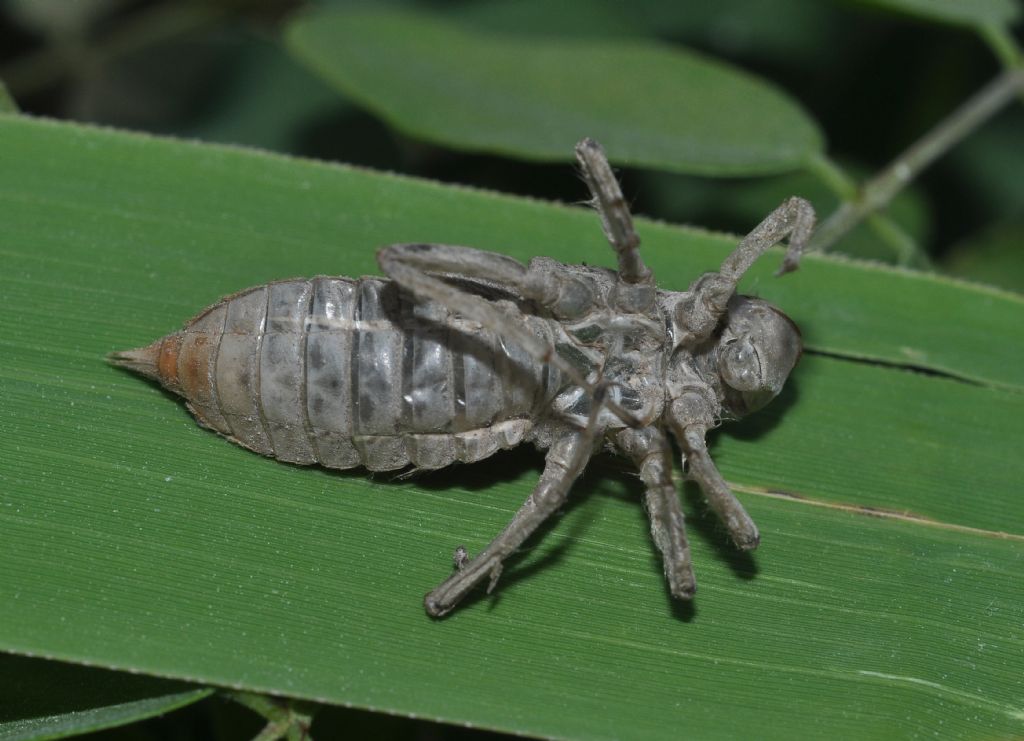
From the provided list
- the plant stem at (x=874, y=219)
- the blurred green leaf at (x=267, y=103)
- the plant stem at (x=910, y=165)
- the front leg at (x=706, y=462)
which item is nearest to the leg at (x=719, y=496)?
the front leg at (x=706, y=462)

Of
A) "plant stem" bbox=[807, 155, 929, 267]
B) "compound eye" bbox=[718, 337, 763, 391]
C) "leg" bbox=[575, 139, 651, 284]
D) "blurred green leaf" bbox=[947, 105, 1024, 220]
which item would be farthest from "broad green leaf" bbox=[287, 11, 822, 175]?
"blurred green leaf" bbox=[947, 105, 1024, 220]

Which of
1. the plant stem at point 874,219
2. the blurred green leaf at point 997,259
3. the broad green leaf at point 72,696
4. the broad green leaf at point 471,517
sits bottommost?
the broad green leaf at point 72,696

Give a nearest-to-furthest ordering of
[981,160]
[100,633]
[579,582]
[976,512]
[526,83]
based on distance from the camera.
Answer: [100,633], [579,582], [976,512], [526,83], [981,160]

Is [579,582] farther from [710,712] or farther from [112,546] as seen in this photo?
[112,546]

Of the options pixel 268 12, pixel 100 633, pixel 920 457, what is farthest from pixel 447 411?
pixel 268 12

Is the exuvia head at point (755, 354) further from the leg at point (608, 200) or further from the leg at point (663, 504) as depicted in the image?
the leg at point (608, 200)

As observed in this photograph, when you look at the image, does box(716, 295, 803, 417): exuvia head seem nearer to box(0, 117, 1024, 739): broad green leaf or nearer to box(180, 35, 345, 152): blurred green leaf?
box(0, 117, 1024, 739): broad green leaf
